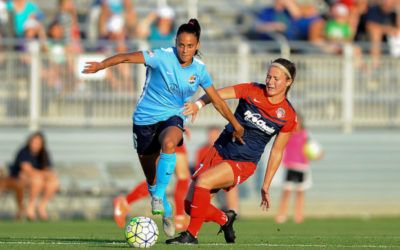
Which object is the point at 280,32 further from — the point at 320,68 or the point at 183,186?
the point at 183,186

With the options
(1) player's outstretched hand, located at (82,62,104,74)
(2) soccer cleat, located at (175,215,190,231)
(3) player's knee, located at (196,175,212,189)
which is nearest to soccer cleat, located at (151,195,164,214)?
(3) player's knee, located at (196,175,212,189)

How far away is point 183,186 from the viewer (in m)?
14.9

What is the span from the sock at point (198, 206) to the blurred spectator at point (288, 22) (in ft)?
38.7

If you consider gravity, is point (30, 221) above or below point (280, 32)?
below

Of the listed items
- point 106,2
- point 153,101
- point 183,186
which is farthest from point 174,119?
point 106,2

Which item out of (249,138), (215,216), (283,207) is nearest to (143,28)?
(283,207)

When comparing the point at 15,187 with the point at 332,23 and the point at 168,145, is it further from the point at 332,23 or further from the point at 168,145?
the point at 168,145

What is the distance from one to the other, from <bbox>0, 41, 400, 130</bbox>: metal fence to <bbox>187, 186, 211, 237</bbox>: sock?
9.52m

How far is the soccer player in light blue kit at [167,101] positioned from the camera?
10539mm

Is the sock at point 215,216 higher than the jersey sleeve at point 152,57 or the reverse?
the reverse

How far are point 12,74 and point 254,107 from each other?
10.3 meters

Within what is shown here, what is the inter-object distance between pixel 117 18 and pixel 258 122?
431 inches

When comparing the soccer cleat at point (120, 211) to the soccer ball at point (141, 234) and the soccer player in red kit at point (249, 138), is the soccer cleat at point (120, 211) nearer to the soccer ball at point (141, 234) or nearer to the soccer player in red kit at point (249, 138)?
the soccer player in red kit at point (249, 138)

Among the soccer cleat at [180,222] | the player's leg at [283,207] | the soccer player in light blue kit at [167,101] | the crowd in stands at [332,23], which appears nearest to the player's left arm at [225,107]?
the soccer player in light blue kit at [167,101]
